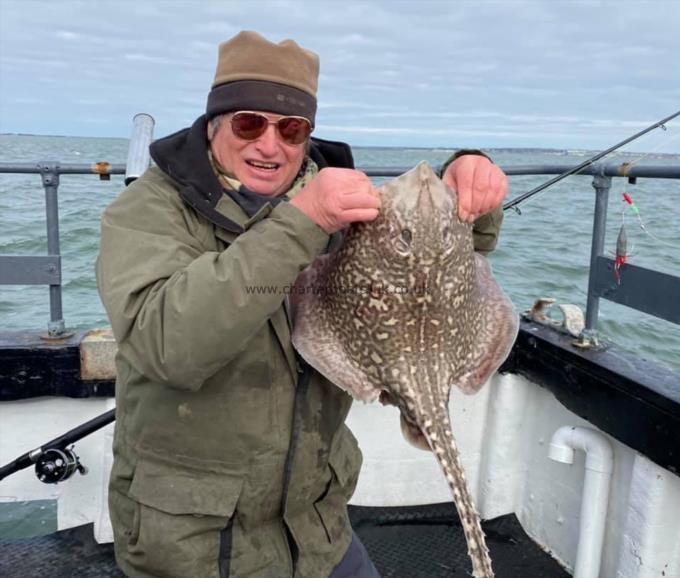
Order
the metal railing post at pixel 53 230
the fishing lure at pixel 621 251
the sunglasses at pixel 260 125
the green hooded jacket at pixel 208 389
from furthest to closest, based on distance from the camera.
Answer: the metal railing post at pixel 53 230 → the fishing lure at pixel 621 251 → the sunglasses at pixel 260 125 → the green hooded jacket at pixel 208 389

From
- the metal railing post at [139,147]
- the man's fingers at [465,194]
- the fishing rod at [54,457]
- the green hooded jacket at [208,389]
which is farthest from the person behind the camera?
the fishing rod at [54,457]

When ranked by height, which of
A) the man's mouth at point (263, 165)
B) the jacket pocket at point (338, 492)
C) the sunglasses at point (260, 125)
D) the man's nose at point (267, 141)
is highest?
the sunglasses at point (260, 125)

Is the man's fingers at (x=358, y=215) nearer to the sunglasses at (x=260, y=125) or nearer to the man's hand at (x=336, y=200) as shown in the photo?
the man's hand at (x=336, y=200)

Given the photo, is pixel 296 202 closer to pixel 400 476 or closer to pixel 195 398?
pixel 195 398

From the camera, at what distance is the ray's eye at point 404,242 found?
6.95ft

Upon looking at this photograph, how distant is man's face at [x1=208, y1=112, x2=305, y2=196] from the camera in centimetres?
238

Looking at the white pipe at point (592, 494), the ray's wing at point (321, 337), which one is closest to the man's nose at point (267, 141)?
the ray's wing at point (321, 337)

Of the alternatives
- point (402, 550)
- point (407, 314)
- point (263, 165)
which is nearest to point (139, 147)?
point (263, 165)

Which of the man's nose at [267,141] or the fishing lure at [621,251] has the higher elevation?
the man's nose at [267,141]

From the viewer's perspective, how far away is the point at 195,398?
2215 millimetres

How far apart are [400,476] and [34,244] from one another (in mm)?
11382

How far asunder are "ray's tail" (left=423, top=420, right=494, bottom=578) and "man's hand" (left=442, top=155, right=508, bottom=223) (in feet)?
2.34

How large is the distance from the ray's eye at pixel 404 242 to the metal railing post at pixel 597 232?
1.85m

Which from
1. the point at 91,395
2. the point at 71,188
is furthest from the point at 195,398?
the point at 71,188
